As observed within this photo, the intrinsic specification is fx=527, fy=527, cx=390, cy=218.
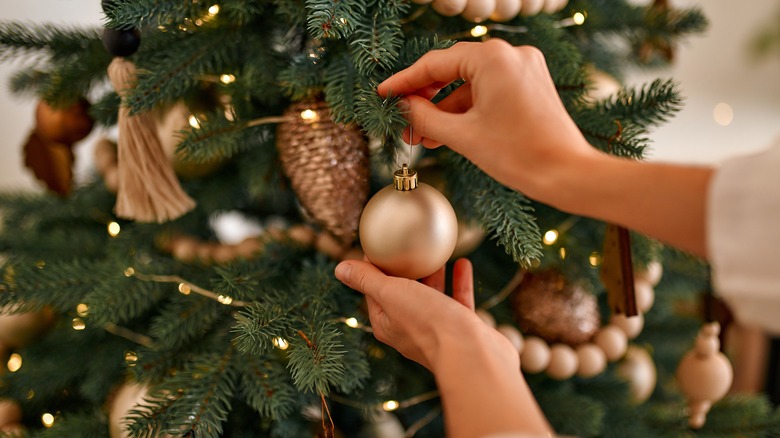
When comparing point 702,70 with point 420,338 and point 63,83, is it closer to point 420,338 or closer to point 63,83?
point 420,338

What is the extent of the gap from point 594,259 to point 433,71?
0.40m

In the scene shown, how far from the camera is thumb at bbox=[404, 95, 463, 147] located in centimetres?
44

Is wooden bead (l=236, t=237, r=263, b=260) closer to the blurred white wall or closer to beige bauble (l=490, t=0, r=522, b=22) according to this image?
beige bauble (l=490, t=0, r=522, b=22)

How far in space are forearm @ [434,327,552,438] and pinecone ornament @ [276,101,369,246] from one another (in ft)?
0.69

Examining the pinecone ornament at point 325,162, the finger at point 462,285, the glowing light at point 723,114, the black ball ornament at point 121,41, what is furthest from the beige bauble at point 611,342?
the glowing light at point 723,114

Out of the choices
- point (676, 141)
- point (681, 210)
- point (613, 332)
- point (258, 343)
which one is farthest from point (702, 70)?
point (258, 343)

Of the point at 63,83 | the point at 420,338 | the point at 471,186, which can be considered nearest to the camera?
the point at 420,338

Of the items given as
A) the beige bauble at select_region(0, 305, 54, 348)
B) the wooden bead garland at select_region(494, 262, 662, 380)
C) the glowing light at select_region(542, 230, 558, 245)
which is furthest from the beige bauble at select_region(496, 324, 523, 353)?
the beige bauble at select_region(0, 305, 54, 348)

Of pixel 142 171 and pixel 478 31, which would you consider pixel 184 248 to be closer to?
pixel 142 171

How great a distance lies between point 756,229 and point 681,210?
0.14 feet

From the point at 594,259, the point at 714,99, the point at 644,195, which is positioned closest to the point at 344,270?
the point at 644,195

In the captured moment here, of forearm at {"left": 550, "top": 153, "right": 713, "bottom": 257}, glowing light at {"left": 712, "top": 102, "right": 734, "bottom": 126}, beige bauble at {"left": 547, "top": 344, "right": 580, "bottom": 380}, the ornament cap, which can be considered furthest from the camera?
glowing light at {"left": 712, "top": 102, "right": 734, "bottom": 126}

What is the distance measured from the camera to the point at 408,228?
17.9 inches

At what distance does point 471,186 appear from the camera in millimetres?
562
